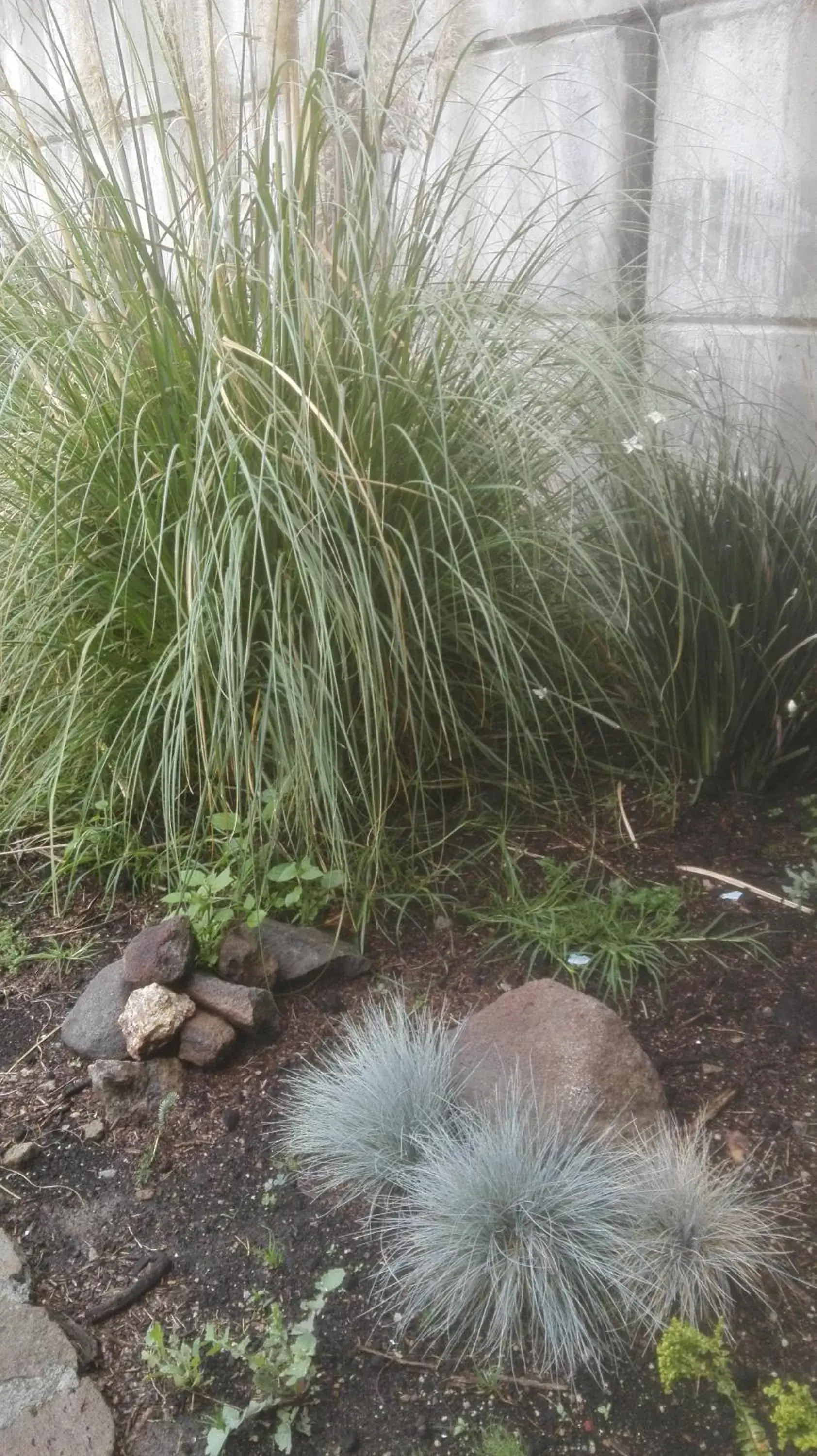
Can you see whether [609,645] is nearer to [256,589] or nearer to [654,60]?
[256,589]

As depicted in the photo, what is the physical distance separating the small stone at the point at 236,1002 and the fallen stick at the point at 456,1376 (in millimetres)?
631

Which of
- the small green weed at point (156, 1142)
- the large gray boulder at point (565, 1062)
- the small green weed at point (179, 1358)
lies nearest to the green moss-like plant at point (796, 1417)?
the large gray boulder at point (565, 1062)

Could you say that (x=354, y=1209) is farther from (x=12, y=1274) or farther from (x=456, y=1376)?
(x=12, y=1274)

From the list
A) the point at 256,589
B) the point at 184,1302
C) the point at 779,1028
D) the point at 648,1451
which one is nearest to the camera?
the point at 648,1451

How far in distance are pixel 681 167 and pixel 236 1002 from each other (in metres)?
2.55

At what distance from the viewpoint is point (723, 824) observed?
8.54ft

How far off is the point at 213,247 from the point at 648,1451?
2.11 meters

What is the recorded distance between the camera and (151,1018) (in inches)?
82.2

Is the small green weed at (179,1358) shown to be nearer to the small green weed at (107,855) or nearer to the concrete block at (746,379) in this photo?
the small green weed at (107,855)

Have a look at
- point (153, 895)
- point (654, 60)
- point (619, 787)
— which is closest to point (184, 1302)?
point (153, 895)

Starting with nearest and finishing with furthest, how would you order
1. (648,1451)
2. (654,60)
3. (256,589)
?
(648,1451) < (256,589) < (654,60)

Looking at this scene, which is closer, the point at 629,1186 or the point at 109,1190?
the point at 629,1186

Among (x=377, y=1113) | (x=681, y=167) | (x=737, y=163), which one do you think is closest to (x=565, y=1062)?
(x=377, y=1113)

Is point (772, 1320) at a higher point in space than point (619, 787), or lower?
lower
